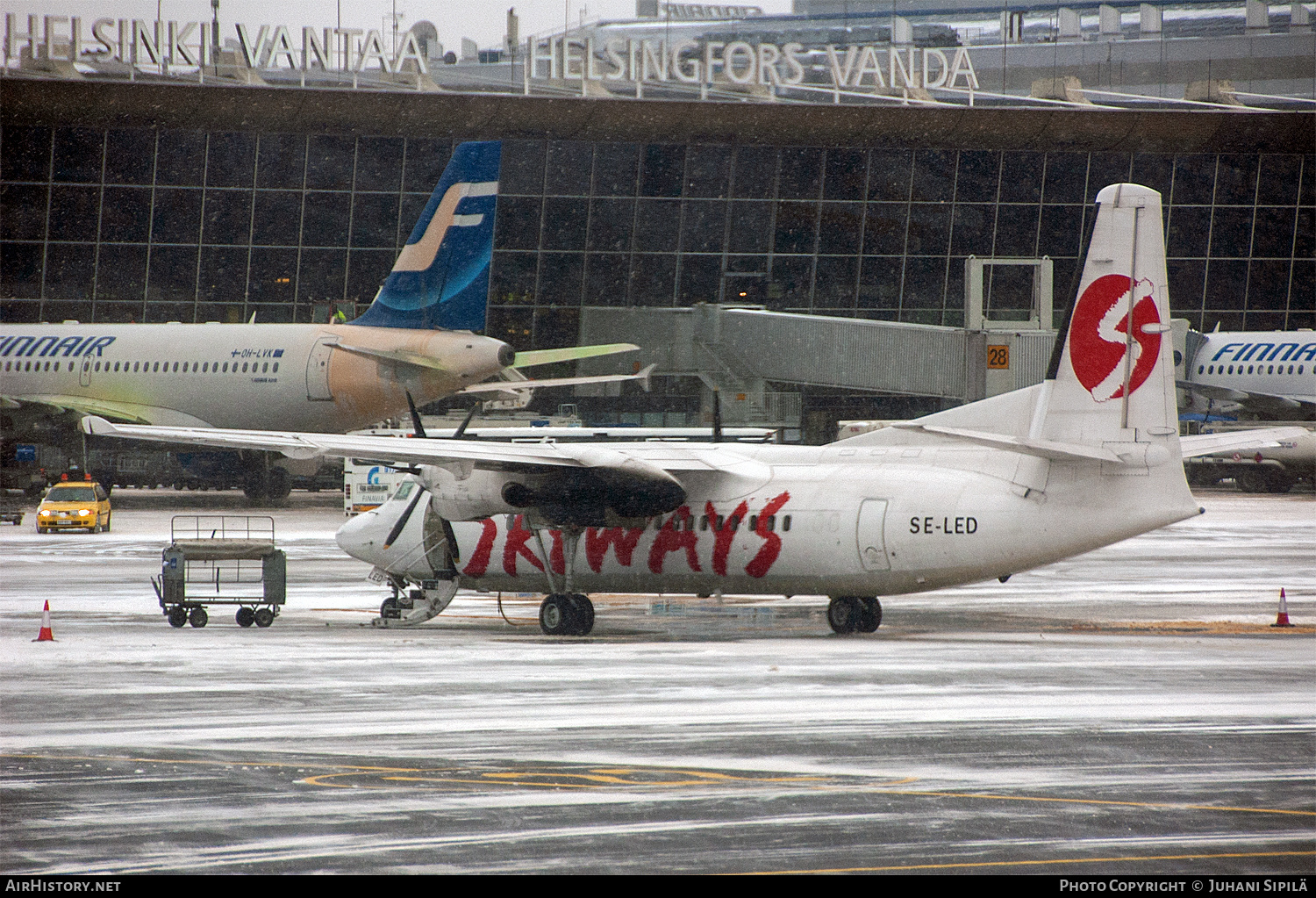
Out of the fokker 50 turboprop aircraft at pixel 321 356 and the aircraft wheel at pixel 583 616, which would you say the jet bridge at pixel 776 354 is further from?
the aircraft wheel at pixel 583 616

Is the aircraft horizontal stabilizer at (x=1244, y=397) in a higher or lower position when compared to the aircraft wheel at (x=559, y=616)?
higher

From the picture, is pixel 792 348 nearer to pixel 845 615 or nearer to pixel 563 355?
pixel 563 355

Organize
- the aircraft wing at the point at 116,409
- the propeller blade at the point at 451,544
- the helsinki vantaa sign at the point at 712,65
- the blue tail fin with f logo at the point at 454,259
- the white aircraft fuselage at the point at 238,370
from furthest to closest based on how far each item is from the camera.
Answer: the helsinki vantaa sign at the point at 712,65 → the aircraft wing at the point at 116,409 → the blue tail fin with f logo at the point at 454,259 → the white aircraft fuselage at the point at 238,370 → the propeller blade at the point at 451,544

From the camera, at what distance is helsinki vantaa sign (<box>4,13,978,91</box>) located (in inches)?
2464

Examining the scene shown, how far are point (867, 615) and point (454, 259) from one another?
91.2 feet

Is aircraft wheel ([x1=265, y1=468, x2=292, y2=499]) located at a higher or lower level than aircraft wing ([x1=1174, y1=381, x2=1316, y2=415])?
lower

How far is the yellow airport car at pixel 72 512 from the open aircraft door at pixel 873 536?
26397 mm

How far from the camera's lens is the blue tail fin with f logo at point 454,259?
47125 millimetres

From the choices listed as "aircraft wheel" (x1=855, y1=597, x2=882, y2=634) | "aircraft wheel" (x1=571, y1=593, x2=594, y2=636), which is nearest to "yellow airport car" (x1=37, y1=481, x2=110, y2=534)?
"aircraft wheel" (x1=571, y1=593, x2=594, y2=636)

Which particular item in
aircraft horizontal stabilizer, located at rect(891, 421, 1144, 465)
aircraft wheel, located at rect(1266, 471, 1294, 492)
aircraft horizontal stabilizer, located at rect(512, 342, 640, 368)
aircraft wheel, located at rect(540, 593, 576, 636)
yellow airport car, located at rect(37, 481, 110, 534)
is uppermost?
aircraft horizontal stabilizer, located at rect(512, 342, 640, 368)

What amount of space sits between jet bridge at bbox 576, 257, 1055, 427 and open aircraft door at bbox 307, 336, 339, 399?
17935mm

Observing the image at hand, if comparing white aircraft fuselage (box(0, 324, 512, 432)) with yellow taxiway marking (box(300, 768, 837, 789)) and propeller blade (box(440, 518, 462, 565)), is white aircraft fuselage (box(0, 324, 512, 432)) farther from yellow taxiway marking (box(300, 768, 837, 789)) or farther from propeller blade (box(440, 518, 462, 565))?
yellow taxiway marking (box(300, 768, 837, 789))

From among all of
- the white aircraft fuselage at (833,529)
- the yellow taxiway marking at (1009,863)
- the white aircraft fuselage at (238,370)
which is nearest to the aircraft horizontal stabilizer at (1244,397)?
the white aircraft fuselage at (238,370)

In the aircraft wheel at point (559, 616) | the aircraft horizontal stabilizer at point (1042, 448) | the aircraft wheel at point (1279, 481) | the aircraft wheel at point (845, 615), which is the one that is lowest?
the aircraft wheel at point (559, 616)
